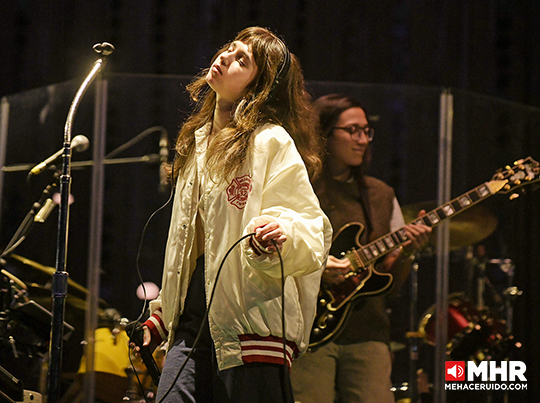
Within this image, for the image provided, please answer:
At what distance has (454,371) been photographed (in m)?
2.90

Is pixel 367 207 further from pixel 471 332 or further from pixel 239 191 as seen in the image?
pixel 239 191

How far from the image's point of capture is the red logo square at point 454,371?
9.49 feet

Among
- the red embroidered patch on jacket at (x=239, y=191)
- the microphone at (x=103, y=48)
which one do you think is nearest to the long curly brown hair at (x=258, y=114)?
the red embroidered patch on jacket at (x=239, y=191)

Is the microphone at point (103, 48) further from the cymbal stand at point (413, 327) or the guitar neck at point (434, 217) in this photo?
the cymbal stand at point (413, 327)

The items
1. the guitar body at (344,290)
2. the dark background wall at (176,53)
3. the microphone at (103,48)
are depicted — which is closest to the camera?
the microphone at (103,48)

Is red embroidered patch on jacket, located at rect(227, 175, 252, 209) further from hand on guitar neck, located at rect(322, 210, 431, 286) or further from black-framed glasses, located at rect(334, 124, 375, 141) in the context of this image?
black-framed glasses, located at rect(334, 124, 375, 141)

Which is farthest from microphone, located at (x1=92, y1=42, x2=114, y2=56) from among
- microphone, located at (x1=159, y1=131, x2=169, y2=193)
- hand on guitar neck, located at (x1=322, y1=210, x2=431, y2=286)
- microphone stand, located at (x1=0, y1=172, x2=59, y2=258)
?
hand on guitar neck, located at (x1=322, y1=210, x2=431, y2=286)

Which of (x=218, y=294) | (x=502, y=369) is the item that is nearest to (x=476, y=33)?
→ (x=502, y=369)

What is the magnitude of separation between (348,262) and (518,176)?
0.93 m

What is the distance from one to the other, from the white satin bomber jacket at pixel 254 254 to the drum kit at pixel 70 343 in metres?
1.35

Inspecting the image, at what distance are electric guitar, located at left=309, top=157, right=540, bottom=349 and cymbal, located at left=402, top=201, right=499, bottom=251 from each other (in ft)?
0.33

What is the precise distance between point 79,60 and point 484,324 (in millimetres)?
3093

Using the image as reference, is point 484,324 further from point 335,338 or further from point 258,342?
point 258,342

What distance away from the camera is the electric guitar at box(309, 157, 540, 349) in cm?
268
